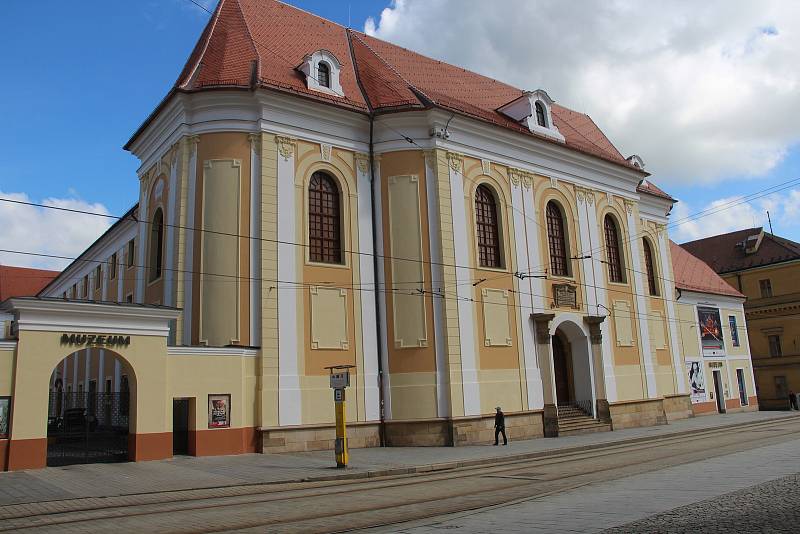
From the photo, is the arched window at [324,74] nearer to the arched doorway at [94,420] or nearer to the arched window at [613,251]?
the arched doorway at [94,420]

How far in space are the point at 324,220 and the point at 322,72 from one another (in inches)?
222

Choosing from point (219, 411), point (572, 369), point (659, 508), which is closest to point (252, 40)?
point (219, 411)

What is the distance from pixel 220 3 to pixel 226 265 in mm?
11637

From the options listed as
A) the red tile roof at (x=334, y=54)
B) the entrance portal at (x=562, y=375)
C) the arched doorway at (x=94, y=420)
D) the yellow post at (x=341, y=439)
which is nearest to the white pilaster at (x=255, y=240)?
the red tile roof at (x=334, y=54)

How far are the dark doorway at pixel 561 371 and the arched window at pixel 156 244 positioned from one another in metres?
16.5

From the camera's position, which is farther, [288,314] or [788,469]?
[288,314]

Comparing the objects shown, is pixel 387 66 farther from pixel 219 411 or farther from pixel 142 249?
pixel 219 411

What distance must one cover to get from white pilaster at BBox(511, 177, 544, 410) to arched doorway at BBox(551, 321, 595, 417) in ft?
7.67

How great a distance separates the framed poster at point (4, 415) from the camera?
1630 cm

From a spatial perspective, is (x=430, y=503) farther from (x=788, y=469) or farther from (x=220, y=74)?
(x=220, y=74)

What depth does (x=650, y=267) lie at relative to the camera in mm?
36719

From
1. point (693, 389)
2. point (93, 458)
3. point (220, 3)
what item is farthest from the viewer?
point (693, 389)

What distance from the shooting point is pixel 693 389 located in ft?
121

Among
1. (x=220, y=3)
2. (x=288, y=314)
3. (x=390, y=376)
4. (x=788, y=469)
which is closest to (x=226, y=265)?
(x=288, y=314)
